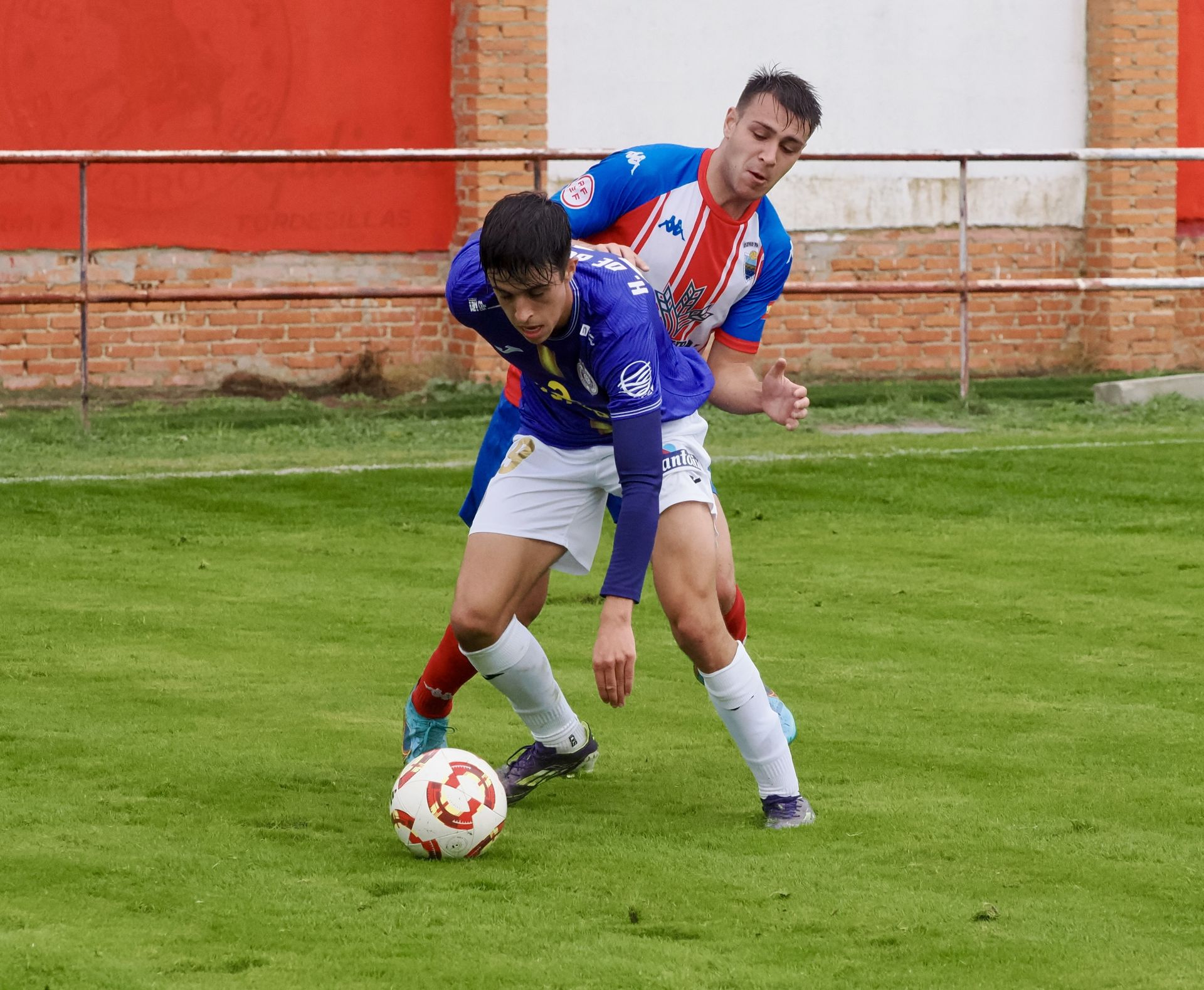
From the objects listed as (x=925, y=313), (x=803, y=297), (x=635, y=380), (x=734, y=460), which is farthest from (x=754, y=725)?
(x=925, y=313)

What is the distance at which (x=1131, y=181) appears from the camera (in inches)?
651

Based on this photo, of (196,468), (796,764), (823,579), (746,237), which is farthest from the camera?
(196,468)

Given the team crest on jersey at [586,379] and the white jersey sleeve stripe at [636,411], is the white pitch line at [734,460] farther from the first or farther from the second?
the white jersey sleeve stripe at [636,411]

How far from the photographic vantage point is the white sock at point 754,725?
482cm

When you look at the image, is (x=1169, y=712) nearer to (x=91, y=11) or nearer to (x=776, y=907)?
(x=776, y=907)

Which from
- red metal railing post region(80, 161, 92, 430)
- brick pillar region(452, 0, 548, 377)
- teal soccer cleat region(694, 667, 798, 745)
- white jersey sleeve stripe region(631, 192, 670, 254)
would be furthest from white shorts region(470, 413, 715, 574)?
brick pillar region(452, 0, 548, 377)

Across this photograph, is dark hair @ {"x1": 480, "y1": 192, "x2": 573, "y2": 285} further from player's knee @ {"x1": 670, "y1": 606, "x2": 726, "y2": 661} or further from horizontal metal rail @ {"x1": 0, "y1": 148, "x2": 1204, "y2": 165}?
horizontal metal rail @ {"x1": 0, "y1": 148, "x2": 1204, "y2": 165}

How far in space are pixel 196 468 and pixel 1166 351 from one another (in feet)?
29.9

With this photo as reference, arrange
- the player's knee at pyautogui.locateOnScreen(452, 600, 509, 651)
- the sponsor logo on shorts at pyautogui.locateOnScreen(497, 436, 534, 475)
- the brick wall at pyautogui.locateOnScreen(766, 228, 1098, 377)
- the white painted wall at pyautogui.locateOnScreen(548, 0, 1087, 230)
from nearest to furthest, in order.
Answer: the player's knee at pyautogui.locateOnScreen(452, 600, 509, 651), the sponsor logo on shorts at pyautogui.locateOnScreen(497, 436, 534, 475), the white painted wall at pyautogui.locateOnScreen(548, 0, 1087, 230), the brick wall at pyautogui.locateOnScreen(766, 228, 1098, 377)

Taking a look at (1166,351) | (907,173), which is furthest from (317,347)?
(1166,351)

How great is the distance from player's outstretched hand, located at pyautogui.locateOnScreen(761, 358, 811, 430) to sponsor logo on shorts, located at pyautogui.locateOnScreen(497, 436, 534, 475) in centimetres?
64

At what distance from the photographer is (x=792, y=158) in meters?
5.66

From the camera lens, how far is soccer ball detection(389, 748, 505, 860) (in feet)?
14.7

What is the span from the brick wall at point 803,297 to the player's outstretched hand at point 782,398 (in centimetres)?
943
